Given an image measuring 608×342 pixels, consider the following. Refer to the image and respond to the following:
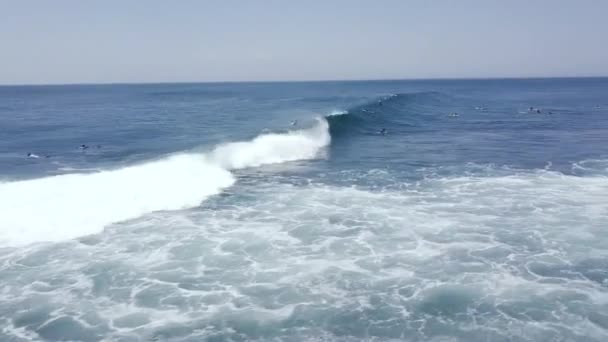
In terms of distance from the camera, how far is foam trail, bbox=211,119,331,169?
128 ft

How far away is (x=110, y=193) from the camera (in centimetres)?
2830

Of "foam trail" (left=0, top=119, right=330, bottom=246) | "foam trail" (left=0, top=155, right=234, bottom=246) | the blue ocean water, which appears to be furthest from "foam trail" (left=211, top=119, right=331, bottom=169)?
"foam trail" (left=0, top=155, right=234, bottom=246)

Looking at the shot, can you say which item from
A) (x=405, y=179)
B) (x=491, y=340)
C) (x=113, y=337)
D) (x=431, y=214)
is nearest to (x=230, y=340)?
(x=113, y=337)

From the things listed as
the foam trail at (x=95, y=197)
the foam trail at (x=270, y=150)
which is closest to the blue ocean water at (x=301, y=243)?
the foam trail at (x=95, y=197)

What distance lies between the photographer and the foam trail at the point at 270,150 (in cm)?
3912

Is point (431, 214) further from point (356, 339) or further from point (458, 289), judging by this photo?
point (356, 339)

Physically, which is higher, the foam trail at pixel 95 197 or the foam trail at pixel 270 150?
the foam trail at pixel 270 150

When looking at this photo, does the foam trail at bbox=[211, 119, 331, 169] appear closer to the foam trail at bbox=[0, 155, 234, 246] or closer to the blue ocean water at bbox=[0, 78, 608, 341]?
the blue ocean water at bbox=[0, 78, 608, 341]

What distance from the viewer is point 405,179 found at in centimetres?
3259

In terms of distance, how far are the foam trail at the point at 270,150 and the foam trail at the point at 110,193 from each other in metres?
0.09

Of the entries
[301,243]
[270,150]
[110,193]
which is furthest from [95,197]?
[270,150]

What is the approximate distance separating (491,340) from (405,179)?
19.7 m

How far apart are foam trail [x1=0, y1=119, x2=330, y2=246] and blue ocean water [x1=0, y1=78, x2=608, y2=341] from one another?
14cm

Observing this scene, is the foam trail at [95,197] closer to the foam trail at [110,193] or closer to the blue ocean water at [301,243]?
the foam trail at [110,193]
